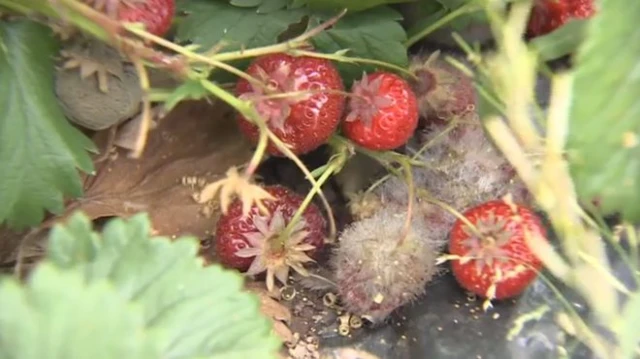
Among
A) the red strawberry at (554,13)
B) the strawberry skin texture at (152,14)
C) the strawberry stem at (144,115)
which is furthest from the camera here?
the red strawberry at (554,13)

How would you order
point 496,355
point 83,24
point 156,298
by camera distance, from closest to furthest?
1. point 156,298
2. point 83,24
3. point 496,355

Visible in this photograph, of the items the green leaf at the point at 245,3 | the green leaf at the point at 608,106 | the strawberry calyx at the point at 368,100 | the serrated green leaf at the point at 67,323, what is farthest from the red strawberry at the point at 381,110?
the serrated green leaf at the point at 67,323

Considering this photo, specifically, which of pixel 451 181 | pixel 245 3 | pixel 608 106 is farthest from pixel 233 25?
pixel 608 106

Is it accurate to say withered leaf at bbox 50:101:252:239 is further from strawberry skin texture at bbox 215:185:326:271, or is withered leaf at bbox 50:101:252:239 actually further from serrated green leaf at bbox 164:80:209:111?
serrated green leaf at bbox 164:80:209:111

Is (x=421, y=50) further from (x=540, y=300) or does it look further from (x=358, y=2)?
(x=540, y=300)

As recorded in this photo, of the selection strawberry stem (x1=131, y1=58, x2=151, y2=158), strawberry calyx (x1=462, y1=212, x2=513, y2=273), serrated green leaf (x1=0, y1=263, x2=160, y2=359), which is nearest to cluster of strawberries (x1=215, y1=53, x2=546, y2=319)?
strawberry calyx (x1=462, y1=212, x2=513, y2=273)

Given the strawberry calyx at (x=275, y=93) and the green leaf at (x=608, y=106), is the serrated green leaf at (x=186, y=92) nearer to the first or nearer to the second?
the strawberry calyx at (x=275, y=93)

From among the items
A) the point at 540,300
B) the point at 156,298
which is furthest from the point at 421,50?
the point at 156,298

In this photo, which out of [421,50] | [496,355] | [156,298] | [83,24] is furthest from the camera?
[421,50]
